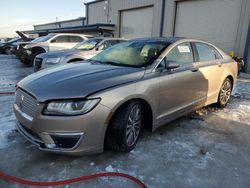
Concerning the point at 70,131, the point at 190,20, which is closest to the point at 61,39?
the point at 190,20

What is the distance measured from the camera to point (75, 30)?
22875 millimetres

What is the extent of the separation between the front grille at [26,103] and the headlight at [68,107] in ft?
0.65

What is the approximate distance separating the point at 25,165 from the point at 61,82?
1053mm

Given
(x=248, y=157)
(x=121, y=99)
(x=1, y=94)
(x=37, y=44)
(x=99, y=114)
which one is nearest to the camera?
(x=99, y=114)

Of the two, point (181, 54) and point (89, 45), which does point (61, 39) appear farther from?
point (181, 54)

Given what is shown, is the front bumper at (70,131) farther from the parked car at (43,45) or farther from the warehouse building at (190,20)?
the warehouse building at (190,20)

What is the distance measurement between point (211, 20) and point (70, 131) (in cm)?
1200

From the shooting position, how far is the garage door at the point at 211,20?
448 inches

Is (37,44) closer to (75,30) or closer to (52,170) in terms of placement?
(52,170)

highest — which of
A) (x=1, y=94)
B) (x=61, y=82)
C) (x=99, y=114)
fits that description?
(x=61, y=82)

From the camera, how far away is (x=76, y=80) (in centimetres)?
268

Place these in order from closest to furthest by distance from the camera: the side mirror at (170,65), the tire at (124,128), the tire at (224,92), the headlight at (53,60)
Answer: the tire at (124,128)
the side mirror at (170,65)
the tire at (224,92)
the headlight at (53,60)

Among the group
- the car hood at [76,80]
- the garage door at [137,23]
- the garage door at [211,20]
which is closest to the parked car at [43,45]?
the garage door at [137,23]

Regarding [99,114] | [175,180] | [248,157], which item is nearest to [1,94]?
[99,114]
